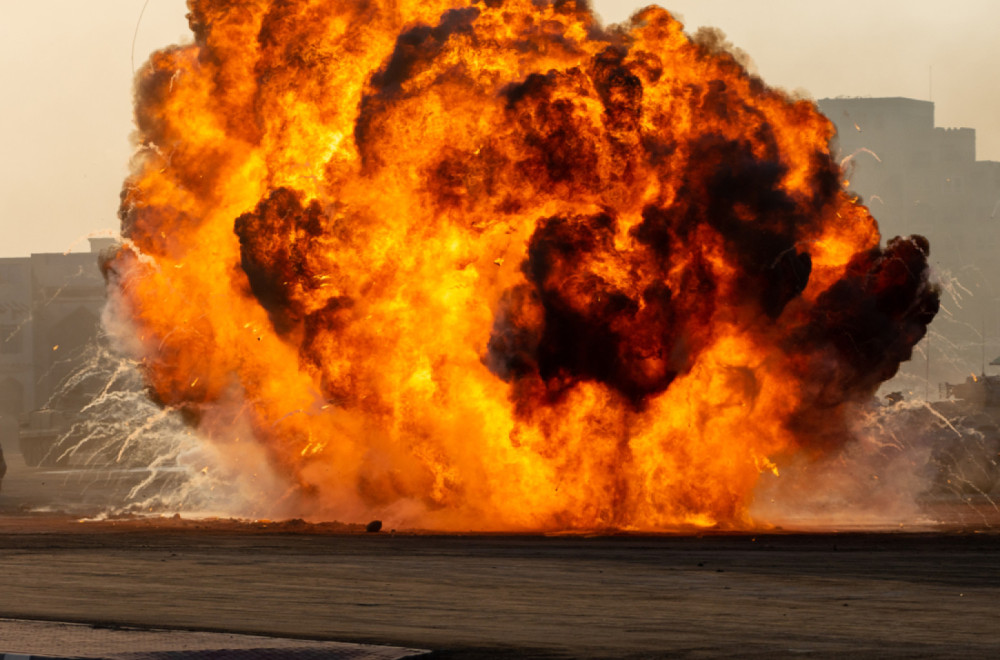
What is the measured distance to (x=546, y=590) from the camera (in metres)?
16.3

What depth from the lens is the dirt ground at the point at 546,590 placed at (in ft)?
40.8

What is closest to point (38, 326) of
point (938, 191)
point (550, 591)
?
point (938, 191)

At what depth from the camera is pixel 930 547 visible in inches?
874

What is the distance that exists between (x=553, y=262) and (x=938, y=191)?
9236cm

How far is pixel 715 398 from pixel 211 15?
12.4 metres

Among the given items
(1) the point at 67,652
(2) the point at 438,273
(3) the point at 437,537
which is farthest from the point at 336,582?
(2) the point at 438,273

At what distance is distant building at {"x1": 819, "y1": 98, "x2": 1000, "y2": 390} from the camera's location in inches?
4311

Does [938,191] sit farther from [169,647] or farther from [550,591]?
[169,647]

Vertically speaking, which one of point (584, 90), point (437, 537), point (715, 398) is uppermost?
point (584, 90)

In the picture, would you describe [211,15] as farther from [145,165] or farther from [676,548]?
[676,548]

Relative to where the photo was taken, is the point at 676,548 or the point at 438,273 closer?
the point at 676,548

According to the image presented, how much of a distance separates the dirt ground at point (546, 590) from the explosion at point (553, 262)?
304 centimetres

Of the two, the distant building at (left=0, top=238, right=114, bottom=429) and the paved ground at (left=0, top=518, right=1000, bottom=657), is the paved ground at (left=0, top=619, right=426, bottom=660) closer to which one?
the paved ground at (left=0, top=518, right=1000, bottom=657)

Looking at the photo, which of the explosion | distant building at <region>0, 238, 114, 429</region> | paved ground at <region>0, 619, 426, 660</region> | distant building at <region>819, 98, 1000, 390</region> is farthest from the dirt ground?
distant building at <region>819, 98, 1000, 390</region>
